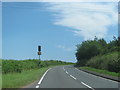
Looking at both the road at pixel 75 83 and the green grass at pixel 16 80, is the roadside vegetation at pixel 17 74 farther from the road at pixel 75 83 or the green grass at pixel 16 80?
the road at pixel 75 83

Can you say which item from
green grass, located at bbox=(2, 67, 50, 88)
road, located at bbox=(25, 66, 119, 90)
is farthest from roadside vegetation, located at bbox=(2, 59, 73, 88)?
road, located at bbox=(25, 66, 119, 90)

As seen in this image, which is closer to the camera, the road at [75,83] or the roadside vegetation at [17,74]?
the road at [75,83]

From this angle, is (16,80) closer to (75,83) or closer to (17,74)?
(75,83)

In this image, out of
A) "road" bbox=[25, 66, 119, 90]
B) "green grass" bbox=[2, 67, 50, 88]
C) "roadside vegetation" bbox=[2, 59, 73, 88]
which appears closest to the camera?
"green grass" bbox=[2, 67, 50, 88]

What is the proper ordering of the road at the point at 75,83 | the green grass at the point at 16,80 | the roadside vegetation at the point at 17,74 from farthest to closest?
the roadside vegetation at the point at 17,74
the road at the point at 75,83
the green grass at the point at 16,80

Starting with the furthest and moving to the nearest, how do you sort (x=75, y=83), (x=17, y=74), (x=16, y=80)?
(x=17, y=74), (x=16, y=80), (x=75, y=83)

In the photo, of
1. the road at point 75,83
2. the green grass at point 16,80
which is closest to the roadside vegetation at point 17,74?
the green grass at point 16,80

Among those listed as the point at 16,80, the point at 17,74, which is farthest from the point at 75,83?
the point at 17,74

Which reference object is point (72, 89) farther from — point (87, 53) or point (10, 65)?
point (87, 53)

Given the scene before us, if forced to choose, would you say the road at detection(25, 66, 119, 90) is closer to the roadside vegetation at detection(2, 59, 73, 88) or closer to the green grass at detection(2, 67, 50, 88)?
the green grass at detection(2, 67, 50, 88)

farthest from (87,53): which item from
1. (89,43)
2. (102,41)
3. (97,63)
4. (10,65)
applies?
(10,65)

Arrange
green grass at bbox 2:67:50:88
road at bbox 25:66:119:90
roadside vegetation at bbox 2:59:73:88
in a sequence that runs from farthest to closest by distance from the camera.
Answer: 1. roadside vegetation at bbox 2:59:73:88
2. road at bbox 25:66:119:90
3. green grass at bbox 2:67:50:88

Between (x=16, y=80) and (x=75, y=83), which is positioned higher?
(x=16, y=80)

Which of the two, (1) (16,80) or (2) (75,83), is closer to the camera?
(2) (75,83)
